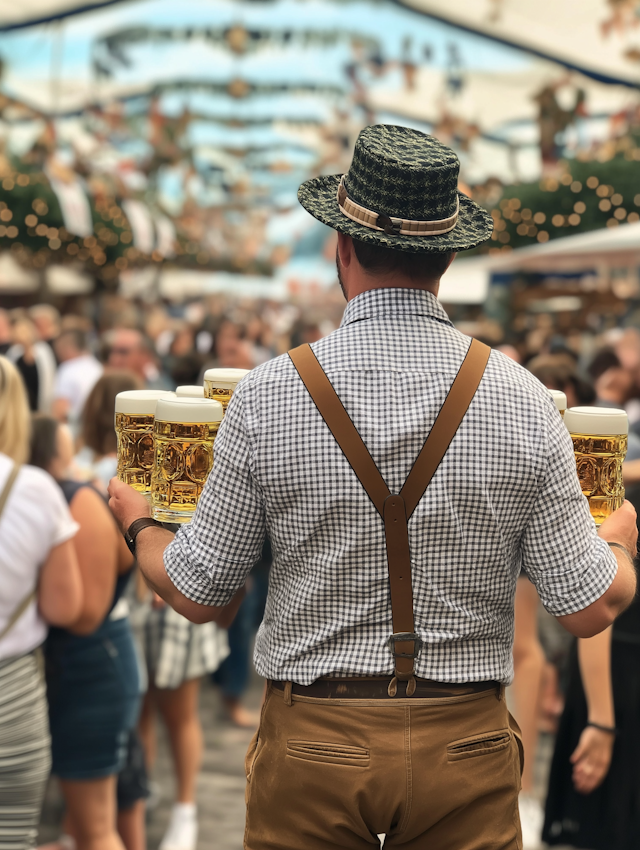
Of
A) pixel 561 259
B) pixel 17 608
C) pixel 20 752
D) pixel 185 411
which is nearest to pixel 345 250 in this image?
pixel 185 411

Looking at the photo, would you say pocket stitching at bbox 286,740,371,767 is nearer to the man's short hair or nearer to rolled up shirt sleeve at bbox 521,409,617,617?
rolled up shirt sleeve at bbox 521,409,617,617

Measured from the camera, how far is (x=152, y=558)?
5.07 feet

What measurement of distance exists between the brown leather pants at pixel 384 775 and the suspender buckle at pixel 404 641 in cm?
7

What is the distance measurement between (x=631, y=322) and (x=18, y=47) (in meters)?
26.3

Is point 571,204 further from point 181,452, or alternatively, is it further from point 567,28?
point 181,452

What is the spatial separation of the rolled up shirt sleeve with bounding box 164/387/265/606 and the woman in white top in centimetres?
94

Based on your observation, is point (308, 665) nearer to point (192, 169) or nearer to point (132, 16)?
point (132, 16)

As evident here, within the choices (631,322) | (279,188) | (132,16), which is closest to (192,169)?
(132,16)

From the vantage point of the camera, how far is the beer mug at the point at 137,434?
1767mm

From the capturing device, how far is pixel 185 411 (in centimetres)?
159

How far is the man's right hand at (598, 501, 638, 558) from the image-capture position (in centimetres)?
160

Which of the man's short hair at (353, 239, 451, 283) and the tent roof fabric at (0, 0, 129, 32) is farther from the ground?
the tent roof fabric at (0, 0, 129, 32)

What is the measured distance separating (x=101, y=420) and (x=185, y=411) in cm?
195

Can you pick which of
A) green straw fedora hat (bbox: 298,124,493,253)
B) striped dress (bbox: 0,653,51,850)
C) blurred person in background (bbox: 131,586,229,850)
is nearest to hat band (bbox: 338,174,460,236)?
green straw fedora hat (bbox: 298,124,493,253)
